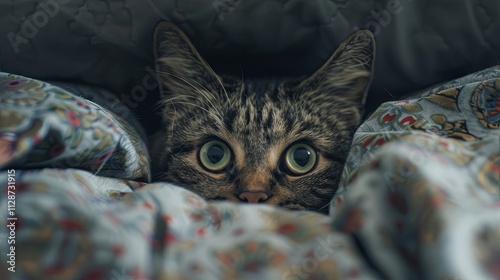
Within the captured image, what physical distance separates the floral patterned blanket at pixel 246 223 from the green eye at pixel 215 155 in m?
0.29

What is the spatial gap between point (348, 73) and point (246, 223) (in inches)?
21.5

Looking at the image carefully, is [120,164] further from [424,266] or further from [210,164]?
[424,266]

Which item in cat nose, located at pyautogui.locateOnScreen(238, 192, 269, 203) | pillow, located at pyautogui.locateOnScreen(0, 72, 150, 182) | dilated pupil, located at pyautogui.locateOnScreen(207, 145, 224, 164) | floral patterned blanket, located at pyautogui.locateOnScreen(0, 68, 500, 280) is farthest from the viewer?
dilated pupil, located at pyautogui.locateOnScreen(207, 145, 224, 164)

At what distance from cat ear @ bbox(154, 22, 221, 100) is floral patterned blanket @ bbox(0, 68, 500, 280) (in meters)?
0.35

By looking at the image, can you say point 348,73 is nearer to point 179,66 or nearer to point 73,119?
point 179,66

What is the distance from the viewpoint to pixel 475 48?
38.0 inches

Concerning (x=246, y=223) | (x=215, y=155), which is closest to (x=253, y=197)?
(x=215, y=155)

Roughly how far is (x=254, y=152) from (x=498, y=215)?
493mm

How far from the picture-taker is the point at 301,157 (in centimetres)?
A: 93

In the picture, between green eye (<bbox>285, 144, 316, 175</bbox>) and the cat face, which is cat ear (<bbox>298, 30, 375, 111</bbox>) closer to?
the cat face

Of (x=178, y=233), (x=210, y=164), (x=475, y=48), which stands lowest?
(x=210, y=164)

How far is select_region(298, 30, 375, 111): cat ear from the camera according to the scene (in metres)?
0.94

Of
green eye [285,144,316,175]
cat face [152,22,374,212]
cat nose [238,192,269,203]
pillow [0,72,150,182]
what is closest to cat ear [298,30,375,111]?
cat face [152,22,374,212]

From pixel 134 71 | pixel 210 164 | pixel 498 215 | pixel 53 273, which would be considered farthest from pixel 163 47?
pixel 498 215
